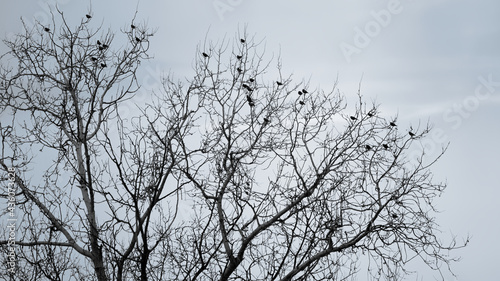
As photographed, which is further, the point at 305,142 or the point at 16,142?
the point at 16,142

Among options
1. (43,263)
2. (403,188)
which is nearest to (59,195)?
(43,263)

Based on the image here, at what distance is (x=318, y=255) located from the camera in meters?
7.66

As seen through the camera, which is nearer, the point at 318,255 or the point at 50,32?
the point at 318,255

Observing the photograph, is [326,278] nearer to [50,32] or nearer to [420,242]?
[420,242]

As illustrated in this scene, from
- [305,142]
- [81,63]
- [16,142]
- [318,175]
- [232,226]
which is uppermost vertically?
[81,63]

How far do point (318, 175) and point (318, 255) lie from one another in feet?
3.78

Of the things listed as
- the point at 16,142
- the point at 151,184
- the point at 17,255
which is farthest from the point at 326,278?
the point at 16,142

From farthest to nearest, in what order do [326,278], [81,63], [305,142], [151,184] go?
[81,63]
[305,142]
[326,278]
[151,184]

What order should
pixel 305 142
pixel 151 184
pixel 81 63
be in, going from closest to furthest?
pixel 151 184
pixel 305 142
pixel 81 63

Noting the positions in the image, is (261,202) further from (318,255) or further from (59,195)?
(59,195)

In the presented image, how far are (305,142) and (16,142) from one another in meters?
5.03

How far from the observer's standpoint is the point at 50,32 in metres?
9.77

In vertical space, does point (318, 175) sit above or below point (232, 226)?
above

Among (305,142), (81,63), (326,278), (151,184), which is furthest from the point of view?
(81,63)
